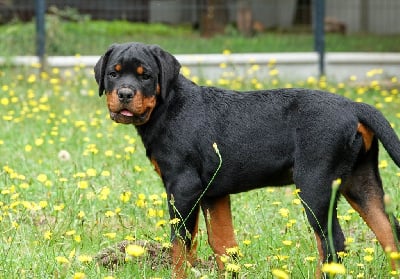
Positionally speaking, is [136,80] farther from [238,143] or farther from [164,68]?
[238,143]

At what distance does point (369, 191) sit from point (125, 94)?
143cm

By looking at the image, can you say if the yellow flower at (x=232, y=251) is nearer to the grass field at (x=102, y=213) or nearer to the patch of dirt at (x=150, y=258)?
the grass field at (x=102, y=213)

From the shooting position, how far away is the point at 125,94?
15.2 feet

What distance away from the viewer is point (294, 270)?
4.77 meters

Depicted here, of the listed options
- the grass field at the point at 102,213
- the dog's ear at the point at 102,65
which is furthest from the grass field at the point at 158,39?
the dog's ear at the point at 102,65

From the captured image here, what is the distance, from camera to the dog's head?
15.4 ft

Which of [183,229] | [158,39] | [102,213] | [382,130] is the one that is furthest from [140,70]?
[158,39]

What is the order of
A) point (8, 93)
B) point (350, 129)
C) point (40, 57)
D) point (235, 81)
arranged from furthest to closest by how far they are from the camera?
point (40, 57), point (235, 81), point (8, 93), point (350, 129)

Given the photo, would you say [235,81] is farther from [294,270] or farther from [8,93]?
[294,270]

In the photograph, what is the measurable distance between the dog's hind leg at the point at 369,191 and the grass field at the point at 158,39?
8658 mm

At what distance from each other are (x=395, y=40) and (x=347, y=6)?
2.80m

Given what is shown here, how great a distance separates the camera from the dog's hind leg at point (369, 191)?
4.68m

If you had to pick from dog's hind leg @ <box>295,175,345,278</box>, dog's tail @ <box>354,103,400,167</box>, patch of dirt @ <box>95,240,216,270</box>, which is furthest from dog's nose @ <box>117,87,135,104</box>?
dog's tail @ <box>354,103,400,167</box>

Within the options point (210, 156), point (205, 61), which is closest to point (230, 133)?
point (210, 156)
